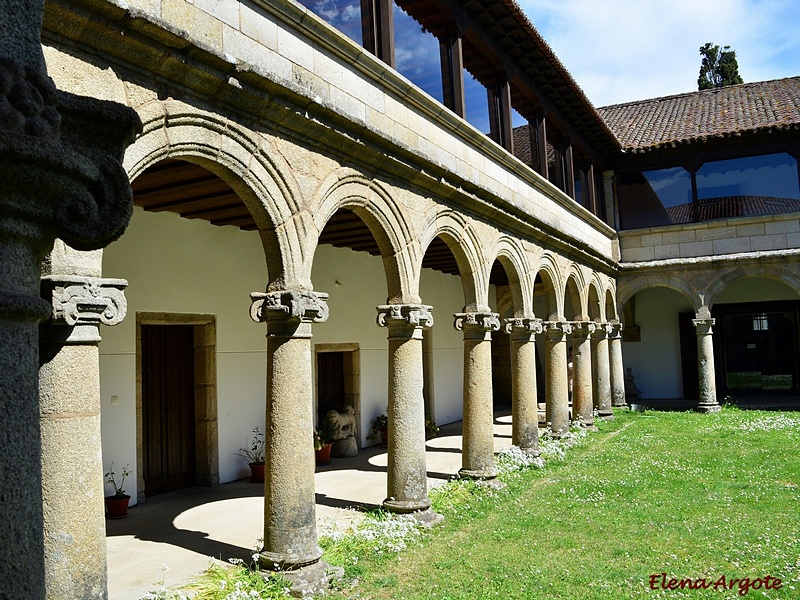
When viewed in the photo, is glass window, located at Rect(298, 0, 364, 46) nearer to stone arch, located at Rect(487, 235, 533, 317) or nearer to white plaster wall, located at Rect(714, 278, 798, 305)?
stone arch, located at Rect(487, 235, 533, 317)

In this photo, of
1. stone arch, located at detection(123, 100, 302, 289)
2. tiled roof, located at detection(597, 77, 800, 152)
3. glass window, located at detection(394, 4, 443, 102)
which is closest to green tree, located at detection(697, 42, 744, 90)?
tiled roof, located at detection(597, 77, 800, 152)

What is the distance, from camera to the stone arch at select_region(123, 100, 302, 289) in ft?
13.5

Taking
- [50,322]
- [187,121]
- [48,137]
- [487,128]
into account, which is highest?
[487,128]

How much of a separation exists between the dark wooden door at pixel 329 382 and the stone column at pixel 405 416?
4.22 metres

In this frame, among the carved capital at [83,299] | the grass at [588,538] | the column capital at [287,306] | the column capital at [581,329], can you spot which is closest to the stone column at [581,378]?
the column capital at [581,329]

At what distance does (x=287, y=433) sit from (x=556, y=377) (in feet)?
24.5

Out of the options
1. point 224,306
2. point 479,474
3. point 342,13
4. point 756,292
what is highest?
point 342,13

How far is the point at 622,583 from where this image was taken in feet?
17.0

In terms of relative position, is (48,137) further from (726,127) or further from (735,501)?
(726,127)

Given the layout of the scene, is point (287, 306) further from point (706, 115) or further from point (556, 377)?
point (706, 115)

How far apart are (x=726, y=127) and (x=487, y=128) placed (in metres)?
9.99

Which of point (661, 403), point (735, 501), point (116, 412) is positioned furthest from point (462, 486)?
point (661, 403)

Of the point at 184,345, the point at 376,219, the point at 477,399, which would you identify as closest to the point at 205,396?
the point at 184,345

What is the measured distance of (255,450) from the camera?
30.4ft
